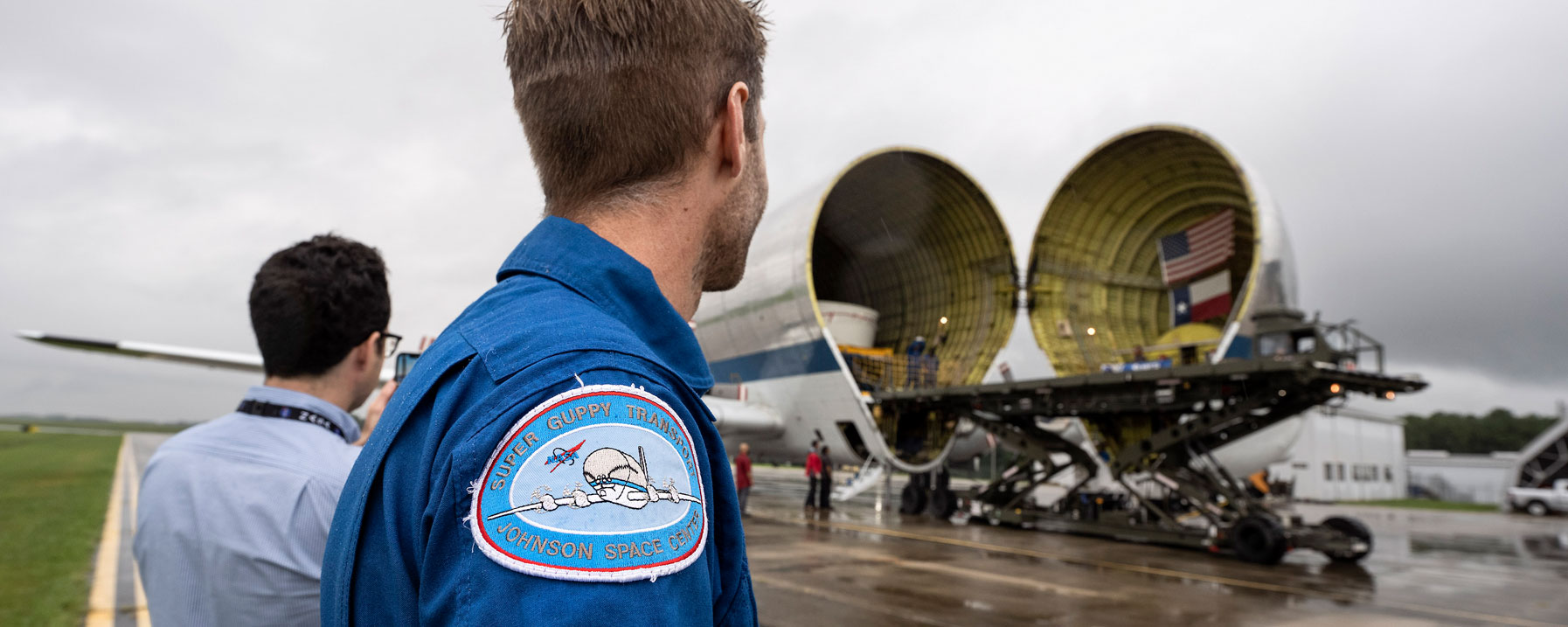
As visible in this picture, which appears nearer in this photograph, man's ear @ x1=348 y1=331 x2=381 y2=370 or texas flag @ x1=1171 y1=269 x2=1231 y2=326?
man's ear @ x1=348 y1=331 x2=381 y2=370

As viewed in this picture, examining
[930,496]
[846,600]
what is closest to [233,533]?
[846,600]

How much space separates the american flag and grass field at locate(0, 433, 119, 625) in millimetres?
13682

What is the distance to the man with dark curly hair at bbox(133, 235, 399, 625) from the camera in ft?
5.40

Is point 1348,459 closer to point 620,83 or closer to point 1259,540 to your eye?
point 1259,540

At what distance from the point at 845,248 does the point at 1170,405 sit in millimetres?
9301

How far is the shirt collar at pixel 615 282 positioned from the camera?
2.69 feet

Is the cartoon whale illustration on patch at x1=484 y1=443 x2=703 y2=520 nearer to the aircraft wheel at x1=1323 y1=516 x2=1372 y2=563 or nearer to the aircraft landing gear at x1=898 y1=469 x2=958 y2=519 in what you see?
the aircraft wheel at x1=1323 y1=516 x2=1372 y2=563

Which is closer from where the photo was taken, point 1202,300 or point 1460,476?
point 1202,300

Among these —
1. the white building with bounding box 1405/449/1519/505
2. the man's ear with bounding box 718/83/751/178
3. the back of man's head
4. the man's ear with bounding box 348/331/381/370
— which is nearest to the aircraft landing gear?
the man's ear with bounding box 348/331/381/370

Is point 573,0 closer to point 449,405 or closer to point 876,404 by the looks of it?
point 449,405

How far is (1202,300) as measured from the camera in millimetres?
12891

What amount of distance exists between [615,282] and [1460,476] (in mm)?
Result: 56597

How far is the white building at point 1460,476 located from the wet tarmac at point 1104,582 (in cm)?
3419

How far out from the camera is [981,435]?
18.2 meters
